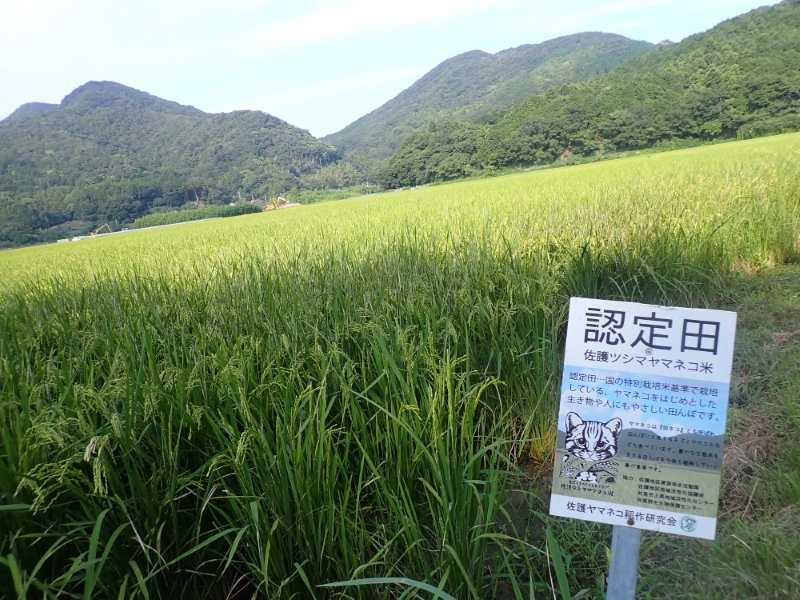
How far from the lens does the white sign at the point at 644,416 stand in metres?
0.90

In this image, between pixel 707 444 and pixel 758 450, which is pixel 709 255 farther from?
pixel 707 444

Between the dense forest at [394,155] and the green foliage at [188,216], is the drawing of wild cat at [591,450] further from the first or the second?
the dense forest at [394,155]

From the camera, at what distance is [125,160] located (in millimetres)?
62062

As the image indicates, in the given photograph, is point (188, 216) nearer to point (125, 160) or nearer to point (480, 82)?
point (125, 160)

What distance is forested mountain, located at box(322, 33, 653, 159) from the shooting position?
110062 millimetres

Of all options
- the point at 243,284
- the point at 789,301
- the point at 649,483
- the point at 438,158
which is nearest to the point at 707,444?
the point at 649,483

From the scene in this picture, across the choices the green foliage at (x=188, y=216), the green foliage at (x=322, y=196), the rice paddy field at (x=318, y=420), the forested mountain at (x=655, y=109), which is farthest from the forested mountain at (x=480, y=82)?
the rice paddy field at (x=318, y=420)

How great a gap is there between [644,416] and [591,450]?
0.40 ft

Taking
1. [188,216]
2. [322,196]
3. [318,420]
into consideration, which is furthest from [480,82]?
[318,420]

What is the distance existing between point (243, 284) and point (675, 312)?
2359 mm

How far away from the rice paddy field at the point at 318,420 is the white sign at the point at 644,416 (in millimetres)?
213

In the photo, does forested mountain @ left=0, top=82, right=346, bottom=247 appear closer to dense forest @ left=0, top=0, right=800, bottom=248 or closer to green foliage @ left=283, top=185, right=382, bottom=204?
dense forest @ left=0, top=0, right=800, bottom=248

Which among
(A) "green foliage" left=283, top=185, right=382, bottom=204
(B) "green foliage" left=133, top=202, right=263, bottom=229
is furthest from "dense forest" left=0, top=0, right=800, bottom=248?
(B) "green foliage" left=133, top=202, right=263, bottom=229

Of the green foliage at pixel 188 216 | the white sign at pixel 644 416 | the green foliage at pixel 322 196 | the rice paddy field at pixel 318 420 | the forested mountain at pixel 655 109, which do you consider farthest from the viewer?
the green foliage at pixel 322 196
